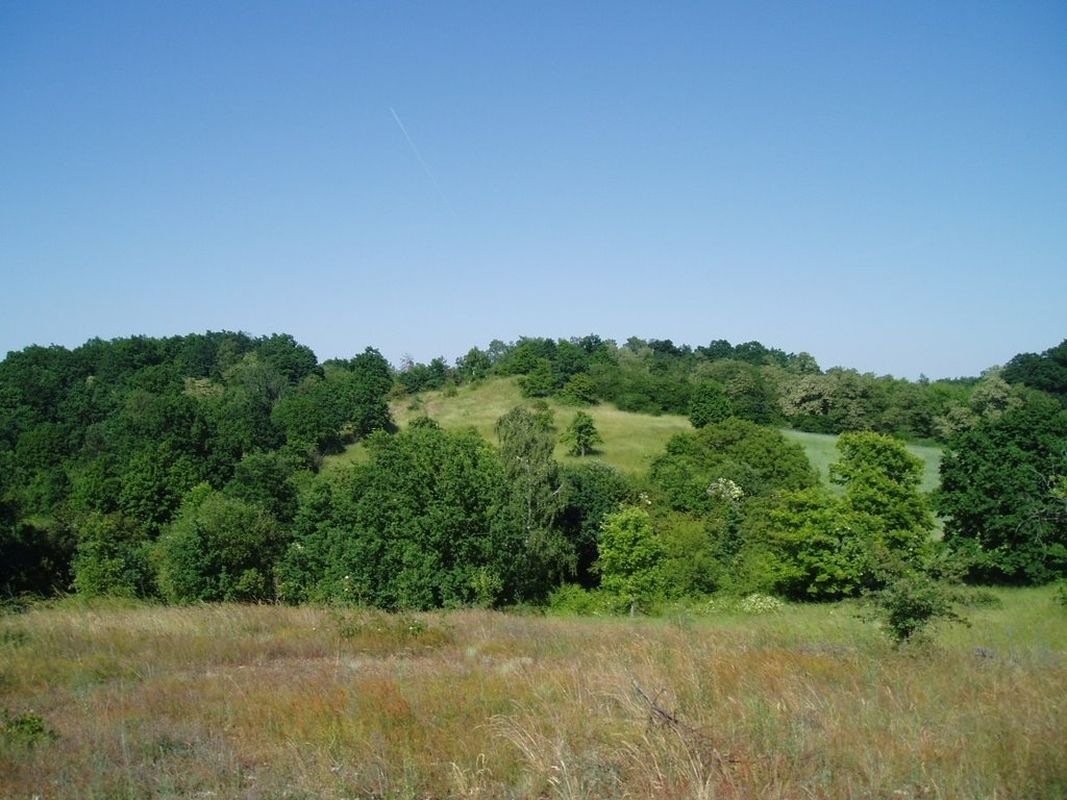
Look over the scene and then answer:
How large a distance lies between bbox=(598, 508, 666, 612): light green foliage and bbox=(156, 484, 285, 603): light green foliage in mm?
16617

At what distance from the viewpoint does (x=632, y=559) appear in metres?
36.5

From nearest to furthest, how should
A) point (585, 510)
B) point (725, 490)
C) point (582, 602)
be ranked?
point (582, 602), point (585, 510), point (725, 490)

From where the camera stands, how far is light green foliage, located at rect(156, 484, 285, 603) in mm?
30208

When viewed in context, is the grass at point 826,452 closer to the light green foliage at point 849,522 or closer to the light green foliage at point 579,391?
the light green foliage at point 849,522

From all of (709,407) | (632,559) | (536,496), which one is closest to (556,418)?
(709,407)

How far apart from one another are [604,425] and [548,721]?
75524 millimetres

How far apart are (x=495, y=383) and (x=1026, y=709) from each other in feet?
312

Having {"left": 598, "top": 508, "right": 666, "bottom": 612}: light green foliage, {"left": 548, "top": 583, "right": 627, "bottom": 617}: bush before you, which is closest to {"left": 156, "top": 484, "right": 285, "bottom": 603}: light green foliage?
{"left": 548, "top": 583, "right": 627, "bottom": 617}: bush

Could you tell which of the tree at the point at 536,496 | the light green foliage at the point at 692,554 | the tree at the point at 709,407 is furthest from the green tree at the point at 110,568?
the tree at the point at 709,407

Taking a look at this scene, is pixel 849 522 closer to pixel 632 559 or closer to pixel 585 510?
pixel 632 559

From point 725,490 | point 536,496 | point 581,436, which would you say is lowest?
point 725,490

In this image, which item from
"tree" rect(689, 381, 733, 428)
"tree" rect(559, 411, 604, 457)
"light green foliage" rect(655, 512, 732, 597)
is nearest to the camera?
"light green foliage" rect(655, 512, 732, 597)

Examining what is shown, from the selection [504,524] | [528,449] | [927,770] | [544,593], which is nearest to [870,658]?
[927,770]

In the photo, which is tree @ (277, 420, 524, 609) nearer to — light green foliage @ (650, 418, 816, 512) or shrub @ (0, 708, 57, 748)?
shrub @ (0, 708, 57, 748)
